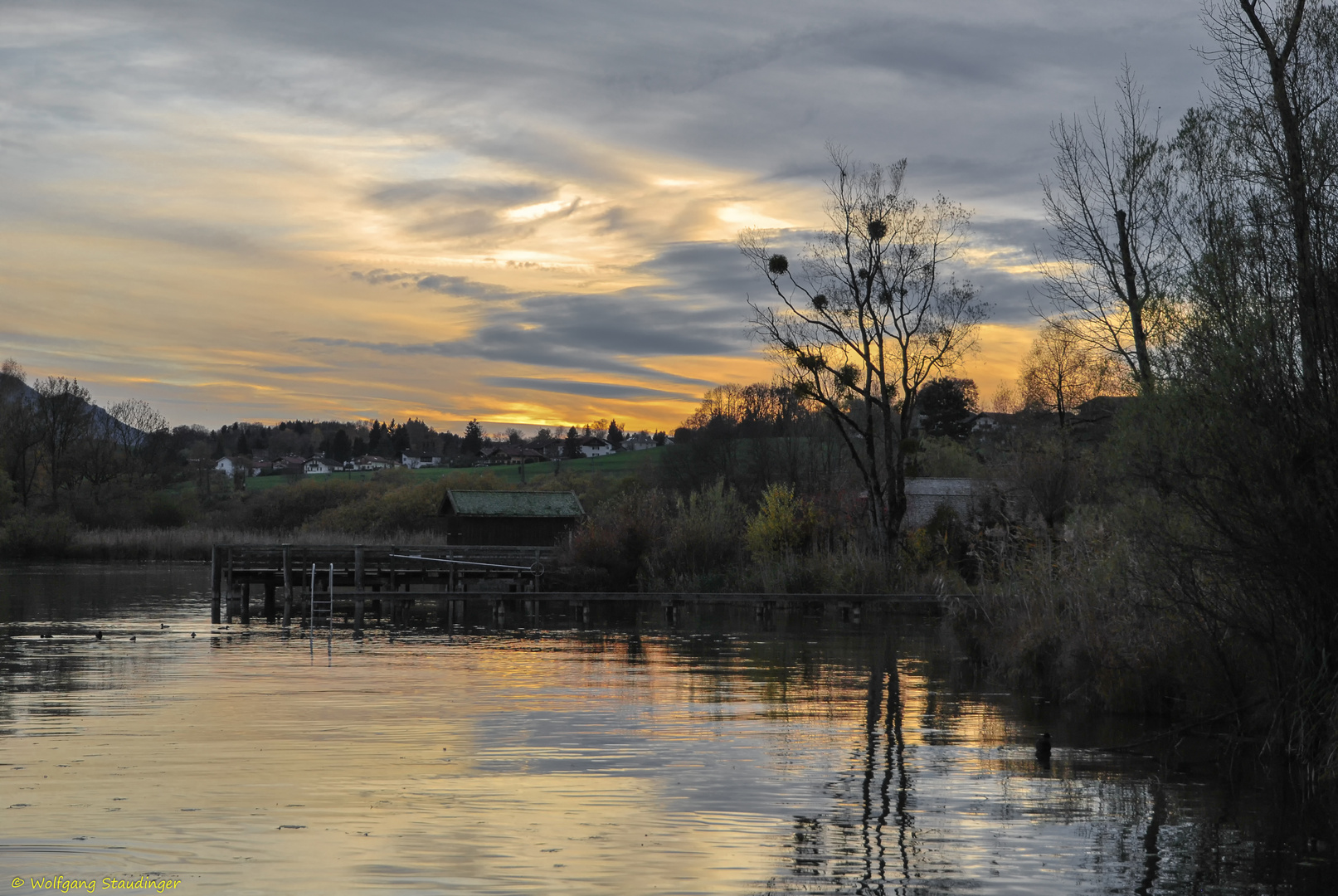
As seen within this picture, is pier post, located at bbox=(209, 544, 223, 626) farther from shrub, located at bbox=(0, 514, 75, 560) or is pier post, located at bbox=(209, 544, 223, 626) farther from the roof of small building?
shrub, located at bbox=(0, 514, 75, 560)

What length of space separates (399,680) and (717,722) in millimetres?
7461

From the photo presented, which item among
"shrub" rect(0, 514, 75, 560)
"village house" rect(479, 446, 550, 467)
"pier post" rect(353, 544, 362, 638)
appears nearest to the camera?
"pier post" rect(353, 544, 362, 638)

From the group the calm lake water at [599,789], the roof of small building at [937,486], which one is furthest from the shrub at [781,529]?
the calm lake water at [599,789]

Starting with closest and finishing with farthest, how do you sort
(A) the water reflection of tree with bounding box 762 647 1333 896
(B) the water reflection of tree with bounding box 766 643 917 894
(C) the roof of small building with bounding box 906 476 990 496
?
(B) the water reflection of tree with bounding box 766 643 917 894 < (A) the water reflection of tree with bounding box 762 647 1333 896 < (C) the roof of small building with bounding box 906 476 990 496

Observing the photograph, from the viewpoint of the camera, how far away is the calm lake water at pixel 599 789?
32.9ft

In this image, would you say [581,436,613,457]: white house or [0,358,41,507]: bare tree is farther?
[581,436,613,457]: white house

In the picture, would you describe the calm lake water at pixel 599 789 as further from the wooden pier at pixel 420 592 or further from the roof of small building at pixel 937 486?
the roof of small building at pixel 937 486

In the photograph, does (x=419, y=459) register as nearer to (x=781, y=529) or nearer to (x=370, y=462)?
(x=370, y=462)

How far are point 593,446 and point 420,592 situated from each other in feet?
366

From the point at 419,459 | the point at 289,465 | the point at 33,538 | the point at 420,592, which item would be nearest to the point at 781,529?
the point at 420,592

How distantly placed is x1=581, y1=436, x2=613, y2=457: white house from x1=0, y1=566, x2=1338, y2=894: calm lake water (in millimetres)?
133772

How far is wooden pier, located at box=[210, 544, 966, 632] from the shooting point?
138 ft

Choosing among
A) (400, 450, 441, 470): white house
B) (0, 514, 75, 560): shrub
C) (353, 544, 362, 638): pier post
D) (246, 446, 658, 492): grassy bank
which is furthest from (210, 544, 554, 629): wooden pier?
(400, 450, 441, 470): white house

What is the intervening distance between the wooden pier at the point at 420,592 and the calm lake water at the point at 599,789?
16.1 m
